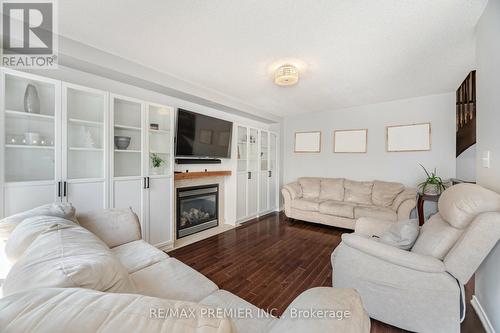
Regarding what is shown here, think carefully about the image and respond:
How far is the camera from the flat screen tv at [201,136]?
10.5 ft

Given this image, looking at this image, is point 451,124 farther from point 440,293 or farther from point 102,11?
point 102,11

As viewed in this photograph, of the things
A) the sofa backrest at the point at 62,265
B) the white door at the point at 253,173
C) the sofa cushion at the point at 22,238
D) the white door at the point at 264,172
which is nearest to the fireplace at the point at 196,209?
the white door at the point at 253,173

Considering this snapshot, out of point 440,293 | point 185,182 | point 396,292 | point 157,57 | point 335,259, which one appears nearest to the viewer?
point 440,293

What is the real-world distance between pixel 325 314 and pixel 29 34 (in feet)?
9.96

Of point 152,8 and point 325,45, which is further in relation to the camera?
point 325,45

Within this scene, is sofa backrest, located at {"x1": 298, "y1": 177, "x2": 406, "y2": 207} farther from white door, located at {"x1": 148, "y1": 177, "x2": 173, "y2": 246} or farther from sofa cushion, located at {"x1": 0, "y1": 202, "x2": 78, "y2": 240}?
sofa cushion, located at {"x1": 0, "y1": 202, "x2": 78, "y2": 240}

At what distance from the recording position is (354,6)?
5.14ft

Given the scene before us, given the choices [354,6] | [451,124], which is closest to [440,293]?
[354,6]

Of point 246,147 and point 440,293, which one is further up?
point 246,147

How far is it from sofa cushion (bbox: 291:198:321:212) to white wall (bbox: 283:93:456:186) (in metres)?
1.00

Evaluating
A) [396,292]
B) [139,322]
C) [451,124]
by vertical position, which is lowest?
[396,292]

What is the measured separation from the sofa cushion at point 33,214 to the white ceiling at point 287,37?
5.22 feet

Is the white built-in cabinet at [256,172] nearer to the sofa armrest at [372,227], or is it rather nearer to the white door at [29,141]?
the sofa armrest at [372,227]

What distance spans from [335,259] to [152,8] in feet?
8.39
